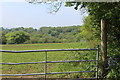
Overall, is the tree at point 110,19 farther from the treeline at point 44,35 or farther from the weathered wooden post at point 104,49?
the treeline at point 44,35

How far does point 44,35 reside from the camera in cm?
740

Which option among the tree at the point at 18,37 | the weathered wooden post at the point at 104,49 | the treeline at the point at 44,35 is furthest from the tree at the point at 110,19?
the tree at the point at 18,37

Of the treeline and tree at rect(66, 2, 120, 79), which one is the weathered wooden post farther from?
the treeline

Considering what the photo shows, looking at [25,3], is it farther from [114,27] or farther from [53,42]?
[53,42]

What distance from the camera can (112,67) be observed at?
11.5 ft

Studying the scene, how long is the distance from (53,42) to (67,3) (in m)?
3.82

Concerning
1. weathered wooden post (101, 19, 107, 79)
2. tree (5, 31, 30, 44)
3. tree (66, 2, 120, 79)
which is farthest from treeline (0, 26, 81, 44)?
weathered wooden post (101, 19, 107, 79)

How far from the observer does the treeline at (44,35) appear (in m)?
6.74

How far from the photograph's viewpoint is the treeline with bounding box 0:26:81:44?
674 centimetres

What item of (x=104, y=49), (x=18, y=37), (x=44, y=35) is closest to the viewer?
(x=104, y=49)

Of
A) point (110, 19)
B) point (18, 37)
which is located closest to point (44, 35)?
point (18, 37)

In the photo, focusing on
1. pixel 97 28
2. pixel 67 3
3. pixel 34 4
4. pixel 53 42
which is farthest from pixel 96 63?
pixel 53 42

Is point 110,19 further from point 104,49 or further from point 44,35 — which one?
point 44,35

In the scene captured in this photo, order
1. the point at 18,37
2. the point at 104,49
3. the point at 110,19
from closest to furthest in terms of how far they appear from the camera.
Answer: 1. the point at 104,49
2. the point at 110,19
3. the point at 18,37
